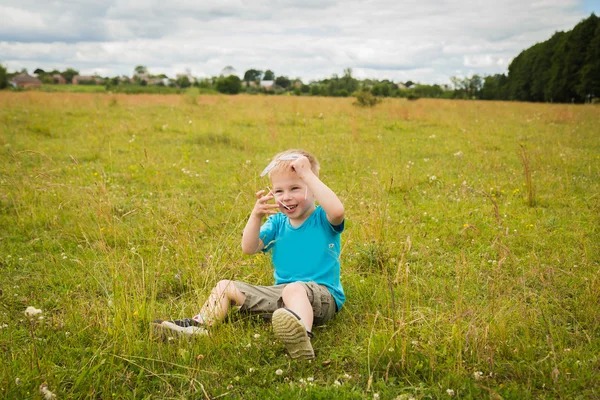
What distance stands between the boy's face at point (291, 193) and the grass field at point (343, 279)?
72 cm

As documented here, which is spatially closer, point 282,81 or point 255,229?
point 255,229

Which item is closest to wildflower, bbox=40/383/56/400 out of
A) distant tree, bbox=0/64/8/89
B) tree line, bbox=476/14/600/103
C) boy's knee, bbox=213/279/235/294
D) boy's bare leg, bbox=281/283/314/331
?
boy's knee, bbox=213/279/235/294

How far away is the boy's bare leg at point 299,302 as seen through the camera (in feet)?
9.16

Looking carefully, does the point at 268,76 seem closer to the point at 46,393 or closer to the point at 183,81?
the point at 183,81

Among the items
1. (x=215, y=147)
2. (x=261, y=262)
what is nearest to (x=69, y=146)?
(x=215, y=147)

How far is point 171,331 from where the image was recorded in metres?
2.75

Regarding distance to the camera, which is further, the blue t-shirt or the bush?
the bush

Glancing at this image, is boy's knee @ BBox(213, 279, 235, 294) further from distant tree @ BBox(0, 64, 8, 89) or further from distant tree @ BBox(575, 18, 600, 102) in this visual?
distant tree @ BBox(575, 18, 600, 102)

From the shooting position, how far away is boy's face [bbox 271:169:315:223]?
3.04 metres

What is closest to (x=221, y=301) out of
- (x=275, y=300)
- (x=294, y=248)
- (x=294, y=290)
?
(x=275, y=300)

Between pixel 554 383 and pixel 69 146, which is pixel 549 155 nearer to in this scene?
pixel 554 383

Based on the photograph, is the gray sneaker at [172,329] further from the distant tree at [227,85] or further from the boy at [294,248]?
the distant tree at [227,85]

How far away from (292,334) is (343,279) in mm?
1391

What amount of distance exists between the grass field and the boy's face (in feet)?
2.37
